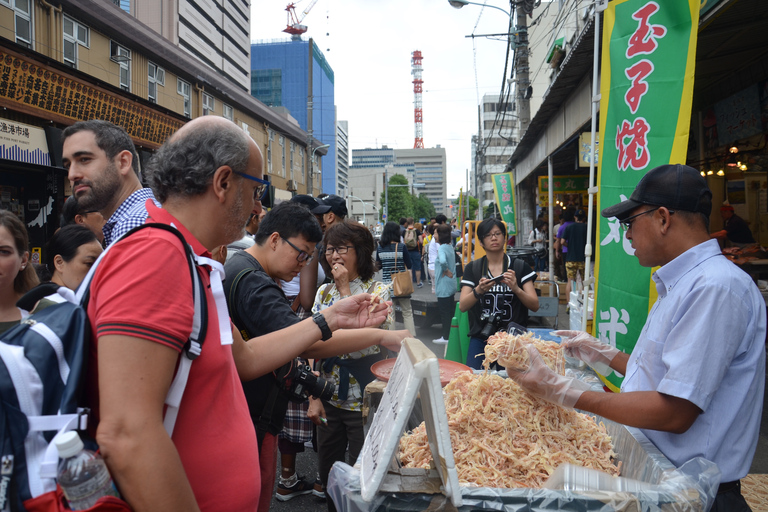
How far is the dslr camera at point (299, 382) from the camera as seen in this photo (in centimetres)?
276

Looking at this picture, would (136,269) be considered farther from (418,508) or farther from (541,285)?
(541,285)

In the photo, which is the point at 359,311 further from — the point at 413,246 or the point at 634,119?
the point at 413,246

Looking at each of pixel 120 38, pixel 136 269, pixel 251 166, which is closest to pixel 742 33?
pixel 251 166

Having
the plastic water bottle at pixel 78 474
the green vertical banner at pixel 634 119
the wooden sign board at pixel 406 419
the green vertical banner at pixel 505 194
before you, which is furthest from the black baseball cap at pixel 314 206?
the green vertical banner at pixel 505 194

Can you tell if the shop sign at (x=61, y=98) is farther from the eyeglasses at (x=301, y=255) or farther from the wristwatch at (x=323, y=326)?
the wristwatch at (x=323, y=326)

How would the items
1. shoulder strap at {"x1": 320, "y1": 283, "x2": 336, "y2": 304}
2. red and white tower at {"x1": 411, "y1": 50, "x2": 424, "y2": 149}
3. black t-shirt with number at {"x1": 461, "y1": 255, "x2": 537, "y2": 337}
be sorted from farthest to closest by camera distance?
red and white tower at {"x1": 411, "y1": 50, "x2": 424, "y2": 149}, black t-shirt with number at {"x1": 461, "y1": 255, "x2": 537, "y2": 337}, shoulder strap at {"x1": 320, "y1": 283, "x2": 336, "y2": 304}

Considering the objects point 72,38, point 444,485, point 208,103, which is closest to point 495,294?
point 444,485

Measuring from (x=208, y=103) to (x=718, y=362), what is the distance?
24386mm

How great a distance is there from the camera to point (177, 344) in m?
1.14

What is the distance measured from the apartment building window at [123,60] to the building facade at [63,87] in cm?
4

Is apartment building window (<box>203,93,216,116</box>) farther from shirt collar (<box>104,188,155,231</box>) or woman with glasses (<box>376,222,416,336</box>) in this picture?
shirt collar (<box>104,188,155,231</box>)

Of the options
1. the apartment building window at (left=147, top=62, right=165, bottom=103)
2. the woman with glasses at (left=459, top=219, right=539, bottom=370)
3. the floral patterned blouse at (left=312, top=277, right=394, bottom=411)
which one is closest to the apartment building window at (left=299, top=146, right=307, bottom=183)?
the apartment building window at (left=147, top=62, right=165, bottom=103)

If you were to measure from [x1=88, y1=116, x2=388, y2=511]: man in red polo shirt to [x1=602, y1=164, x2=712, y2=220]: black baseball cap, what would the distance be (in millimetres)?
1700

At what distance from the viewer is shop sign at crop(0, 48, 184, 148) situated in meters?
9.70
